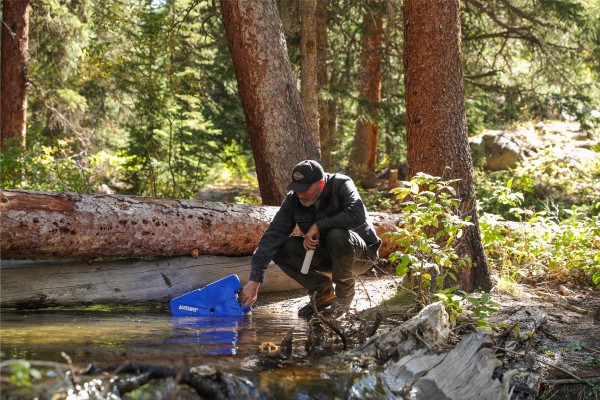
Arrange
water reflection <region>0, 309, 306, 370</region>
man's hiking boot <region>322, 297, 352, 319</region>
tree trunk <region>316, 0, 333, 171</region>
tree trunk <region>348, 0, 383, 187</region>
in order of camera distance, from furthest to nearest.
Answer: tree trunk <region>348, 0, 383, 187</region>, tree trunk <region>316, 0, 333, 171</region>, man's hiking boot <region>322, 297, 352, 319</region>, water reflection <region>0, 309, 306, 370</region>

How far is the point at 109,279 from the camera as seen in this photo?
7.43m

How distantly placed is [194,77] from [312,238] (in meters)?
8.10

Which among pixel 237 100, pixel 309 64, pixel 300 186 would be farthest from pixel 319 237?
pixel 237 100

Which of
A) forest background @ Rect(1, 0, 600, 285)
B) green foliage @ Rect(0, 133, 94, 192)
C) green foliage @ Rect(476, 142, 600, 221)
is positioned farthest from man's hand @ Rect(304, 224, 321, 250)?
green foliage @ Rect(476, 142, 600, 221)

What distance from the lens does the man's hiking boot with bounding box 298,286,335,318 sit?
7301 mm

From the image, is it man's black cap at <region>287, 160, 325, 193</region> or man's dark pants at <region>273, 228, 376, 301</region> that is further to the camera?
man's dark pants at <region>273, 228, 376, 301</region>

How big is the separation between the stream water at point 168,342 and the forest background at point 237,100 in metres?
3.80

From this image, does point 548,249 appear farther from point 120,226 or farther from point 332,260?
point 120,226

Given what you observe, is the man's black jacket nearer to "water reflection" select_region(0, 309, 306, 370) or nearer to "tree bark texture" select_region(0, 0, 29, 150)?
"water reflection" select_region(0, 309, 306, 370)

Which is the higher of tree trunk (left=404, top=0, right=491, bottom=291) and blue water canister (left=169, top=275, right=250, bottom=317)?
tree trunk (left=404, top=0, right=491, bottom=291)

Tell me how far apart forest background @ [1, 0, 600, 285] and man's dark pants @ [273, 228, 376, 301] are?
213cm

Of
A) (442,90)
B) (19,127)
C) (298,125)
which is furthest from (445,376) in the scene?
(19,127)

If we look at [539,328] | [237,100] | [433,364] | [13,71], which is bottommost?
[539,328]

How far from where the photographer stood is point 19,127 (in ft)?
51.7
